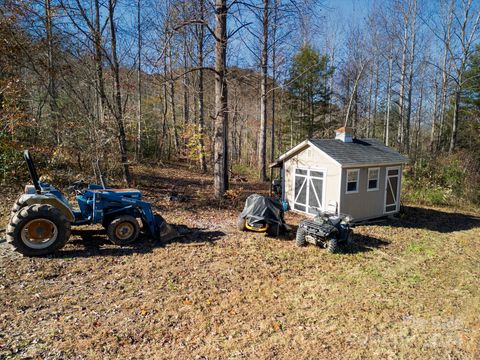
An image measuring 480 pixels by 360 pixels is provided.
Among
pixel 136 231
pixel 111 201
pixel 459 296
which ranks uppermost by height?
pixel 111 201

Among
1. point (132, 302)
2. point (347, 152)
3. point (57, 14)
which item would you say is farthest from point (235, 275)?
point (57, 14)

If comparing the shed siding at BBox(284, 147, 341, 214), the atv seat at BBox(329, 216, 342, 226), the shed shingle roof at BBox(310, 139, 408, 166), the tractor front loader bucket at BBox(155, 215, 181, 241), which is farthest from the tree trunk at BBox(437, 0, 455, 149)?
the tractor front loader bucket at BBox(155, 215, 181, 241)

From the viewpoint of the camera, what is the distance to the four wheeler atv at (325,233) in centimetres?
786

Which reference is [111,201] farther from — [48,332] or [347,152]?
[347,152]

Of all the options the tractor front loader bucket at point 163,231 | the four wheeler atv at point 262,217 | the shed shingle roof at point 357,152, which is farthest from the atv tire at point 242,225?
the shed shingle roof at point 357,152

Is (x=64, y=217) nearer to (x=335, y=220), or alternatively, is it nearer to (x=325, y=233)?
(x=325, y=233)

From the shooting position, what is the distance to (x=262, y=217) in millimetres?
8508

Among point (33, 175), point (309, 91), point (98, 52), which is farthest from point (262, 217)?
point (309, 91)

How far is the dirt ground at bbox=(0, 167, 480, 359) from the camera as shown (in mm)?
4055

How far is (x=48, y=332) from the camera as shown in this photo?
4.01 m

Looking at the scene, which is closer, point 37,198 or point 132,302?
point 132,302

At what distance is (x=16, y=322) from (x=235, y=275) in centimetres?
346

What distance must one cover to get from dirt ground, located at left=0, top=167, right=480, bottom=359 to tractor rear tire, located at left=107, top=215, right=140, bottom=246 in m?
0.20

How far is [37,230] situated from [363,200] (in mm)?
9704
